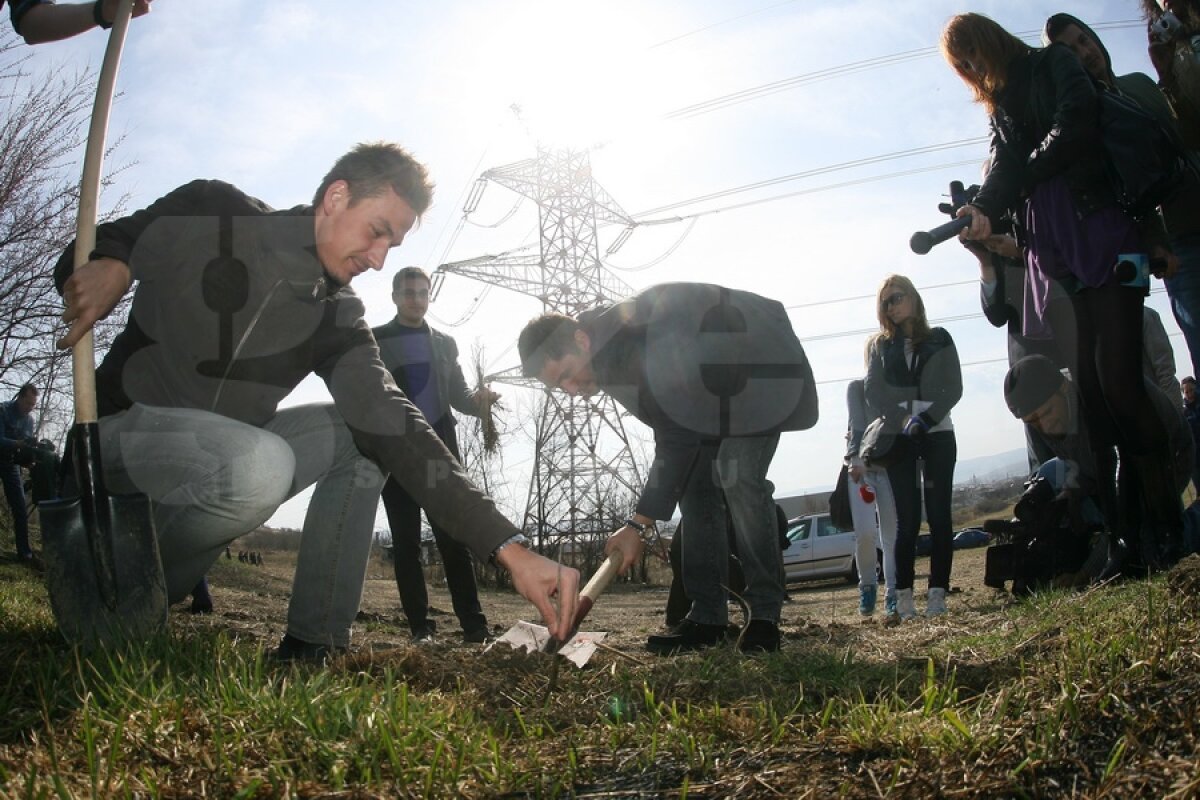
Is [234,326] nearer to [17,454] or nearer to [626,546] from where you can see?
[626,546]

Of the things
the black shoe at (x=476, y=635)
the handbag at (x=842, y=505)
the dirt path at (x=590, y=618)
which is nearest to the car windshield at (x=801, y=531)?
the dirt path at (x=590, y=618)

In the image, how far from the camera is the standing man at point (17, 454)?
8.95 metres

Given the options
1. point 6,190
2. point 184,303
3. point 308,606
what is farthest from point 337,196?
point 6,190

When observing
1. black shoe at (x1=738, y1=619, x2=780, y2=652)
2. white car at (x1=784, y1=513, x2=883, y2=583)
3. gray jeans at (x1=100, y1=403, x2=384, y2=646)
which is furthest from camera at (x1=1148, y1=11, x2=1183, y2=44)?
white car at (x1=784, y1=513, x2=883, y2=583)

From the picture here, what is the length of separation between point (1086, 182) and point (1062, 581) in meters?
2.27

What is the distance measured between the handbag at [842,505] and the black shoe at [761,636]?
281 centimetres

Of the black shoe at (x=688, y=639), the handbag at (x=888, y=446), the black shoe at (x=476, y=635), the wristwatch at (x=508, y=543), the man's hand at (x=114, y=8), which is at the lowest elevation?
the black shoe at (x=476, y=635)

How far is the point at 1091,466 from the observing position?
4.49m

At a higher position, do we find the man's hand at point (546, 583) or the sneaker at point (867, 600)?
the man's hand at point (546, 583)

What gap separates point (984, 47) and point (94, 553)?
355 cm

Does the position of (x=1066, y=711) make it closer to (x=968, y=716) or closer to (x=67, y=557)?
(x=968, y=716)

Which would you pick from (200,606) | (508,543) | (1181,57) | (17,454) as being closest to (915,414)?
(1181,57)

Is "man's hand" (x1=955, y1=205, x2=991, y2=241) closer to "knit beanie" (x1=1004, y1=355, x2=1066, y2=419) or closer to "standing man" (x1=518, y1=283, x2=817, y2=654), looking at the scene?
"knit beanie" (x1=1004, y1=355, x2=1066, y2=419)

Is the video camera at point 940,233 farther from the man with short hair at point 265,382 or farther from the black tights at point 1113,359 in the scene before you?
the man with short hair at point 265,382
